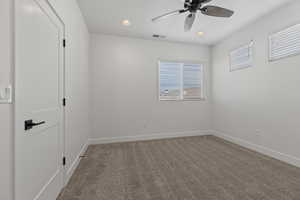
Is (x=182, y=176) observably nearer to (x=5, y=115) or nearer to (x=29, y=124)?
(x=29, y=124)

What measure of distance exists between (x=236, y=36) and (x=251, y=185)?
3.36 metres

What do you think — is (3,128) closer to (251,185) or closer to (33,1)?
(33,1)

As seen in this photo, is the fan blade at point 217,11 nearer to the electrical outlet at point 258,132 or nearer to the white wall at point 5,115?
the white wall at point 5,115

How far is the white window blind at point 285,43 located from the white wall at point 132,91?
201 centimetres

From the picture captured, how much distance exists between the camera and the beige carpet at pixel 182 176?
5.75 ft

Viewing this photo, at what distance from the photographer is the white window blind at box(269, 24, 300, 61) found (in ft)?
8.04

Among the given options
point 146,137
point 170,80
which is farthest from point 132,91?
point 146,137

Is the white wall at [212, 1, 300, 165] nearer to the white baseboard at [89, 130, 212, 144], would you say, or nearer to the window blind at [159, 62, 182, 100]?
the white baseboard at [89, 130, 212, 144]

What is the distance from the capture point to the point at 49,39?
1.57 meters

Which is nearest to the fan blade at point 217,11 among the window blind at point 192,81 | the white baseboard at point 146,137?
the window blind at point 192,81

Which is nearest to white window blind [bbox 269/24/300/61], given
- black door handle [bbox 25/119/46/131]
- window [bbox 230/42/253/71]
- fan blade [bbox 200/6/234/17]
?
window [bbox 230/42/253/71]

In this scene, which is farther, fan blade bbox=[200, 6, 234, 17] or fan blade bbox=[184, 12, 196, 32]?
fan blade bbox=[184, 12, 196, 32]

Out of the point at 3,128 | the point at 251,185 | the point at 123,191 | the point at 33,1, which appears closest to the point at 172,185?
the point at 123,191

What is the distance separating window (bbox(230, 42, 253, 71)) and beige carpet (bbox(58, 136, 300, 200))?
1.98m
